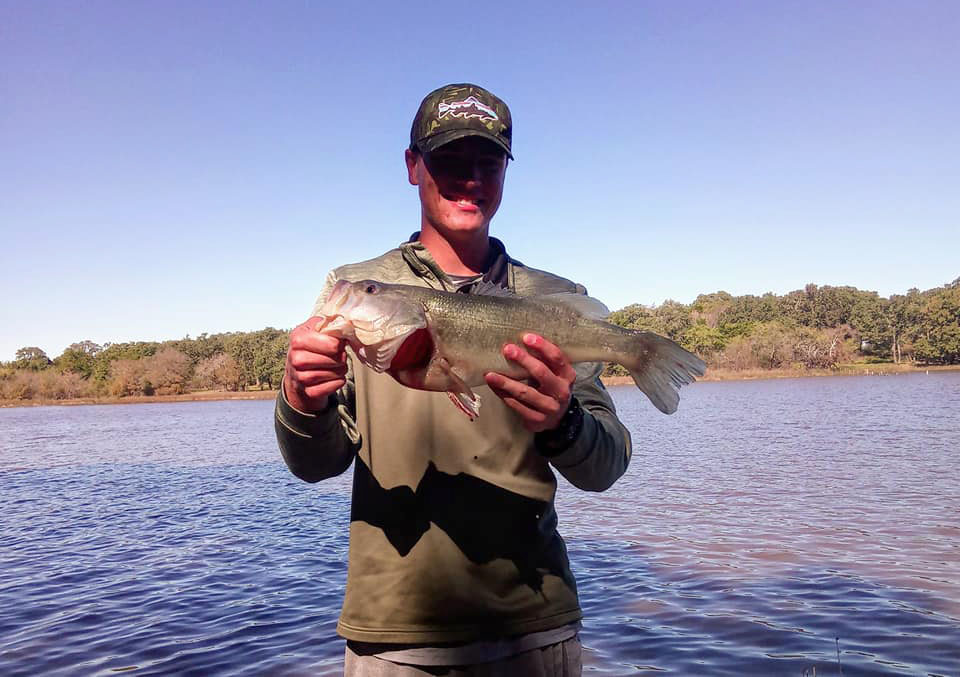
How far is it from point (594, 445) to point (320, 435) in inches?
43.2

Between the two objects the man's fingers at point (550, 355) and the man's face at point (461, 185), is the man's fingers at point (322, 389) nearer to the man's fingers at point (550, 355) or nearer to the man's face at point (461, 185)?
the man's fingers at point (550, 355)

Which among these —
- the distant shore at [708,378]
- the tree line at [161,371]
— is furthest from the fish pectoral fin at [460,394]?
the tree line at [161,371]

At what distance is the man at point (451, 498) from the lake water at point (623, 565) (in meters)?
Answer: 6.96

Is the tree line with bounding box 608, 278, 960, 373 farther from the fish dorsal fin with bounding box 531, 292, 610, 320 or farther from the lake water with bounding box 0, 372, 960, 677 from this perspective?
the fish dorsal fin with bounding box 531, 292, 610, 320

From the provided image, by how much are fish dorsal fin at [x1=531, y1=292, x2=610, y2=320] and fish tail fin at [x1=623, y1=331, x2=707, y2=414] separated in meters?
0.25

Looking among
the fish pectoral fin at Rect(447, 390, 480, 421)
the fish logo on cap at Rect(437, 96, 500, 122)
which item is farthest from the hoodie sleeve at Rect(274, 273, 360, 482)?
the fish logo on cap at Rect(437, 96, 500, 122)

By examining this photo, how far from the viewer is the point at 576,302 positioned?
127 inches

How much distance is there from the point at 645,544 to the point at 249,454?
79.6ft

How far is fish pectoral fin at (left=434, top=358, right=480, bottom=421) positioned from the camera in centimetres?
274

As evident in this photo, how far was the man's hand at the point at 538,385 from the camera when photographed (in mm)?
2635

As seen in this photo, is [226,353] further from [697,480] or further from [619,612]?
[619,612]

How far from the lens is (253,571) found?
14062 millimetres

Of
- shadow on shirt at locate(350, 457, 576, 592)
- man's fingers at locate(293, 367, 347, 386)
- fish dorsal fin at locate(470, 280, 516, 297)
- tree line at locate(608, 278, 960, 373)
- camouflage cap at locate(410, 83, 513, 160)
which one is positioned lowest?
shadow on shirt at locate(350, 457, 576, 592)

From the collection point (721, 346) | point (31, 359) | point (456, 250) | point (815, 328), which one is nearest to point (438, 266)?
point (456, 250)
